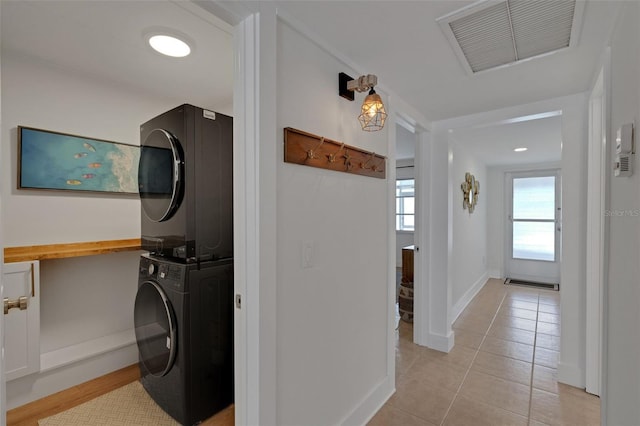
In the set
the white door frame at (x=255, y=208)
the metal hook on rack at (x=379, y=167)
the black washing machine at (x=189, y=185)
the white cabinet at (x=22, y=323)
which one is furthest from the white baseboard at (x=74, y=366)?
the metal hook on rack at (x=379, y=167)

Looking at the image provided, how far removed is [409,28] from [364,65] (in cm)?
41

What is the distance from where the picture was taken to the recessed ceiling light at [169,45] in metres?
1.63

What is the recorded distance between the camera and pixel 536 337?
307cm

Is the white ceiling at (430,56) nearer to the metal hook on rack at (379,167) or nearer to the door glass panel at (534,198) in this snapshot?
the metal hook on rack at (379,167)

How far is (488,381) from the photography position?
2.29 m

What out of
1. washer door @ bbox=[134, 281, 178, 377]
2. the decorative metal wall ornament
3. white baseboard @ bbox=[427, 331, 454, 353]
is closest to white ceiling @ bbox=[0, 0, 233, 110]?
washer door @ bbox=[134, 281, 178, 377]

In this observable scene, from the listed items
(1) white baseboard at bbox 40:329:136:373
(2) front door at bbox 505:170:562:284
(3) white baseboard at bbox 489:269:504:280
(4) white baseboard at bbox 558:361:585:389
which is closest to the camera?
(1) white baseboard at bbox 40:329:136:373

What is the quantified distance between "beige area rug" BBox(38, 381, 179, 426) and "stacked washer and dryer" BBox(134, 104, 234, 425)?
7 centimetres

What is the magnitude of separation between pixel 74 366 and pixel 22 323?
55 centimetres

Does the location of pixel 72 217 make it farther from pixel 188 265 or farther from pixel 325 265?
pixel 325 265

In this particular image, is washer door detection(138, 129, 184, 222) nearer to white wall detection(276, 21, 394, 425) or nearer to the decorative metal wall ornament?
white wall detection(276, 21, 394, 425)

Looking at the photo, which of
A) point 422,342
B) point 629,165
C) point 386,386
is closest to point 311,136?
point 629,165

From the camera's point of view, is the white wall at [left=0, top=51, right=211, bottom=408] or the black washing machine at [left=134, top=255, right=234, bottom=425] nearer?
the black washing machine at [left=134, top=255, right=234, bottom=425]

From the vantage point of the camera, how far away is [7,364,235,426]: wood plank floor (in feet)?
5.98
